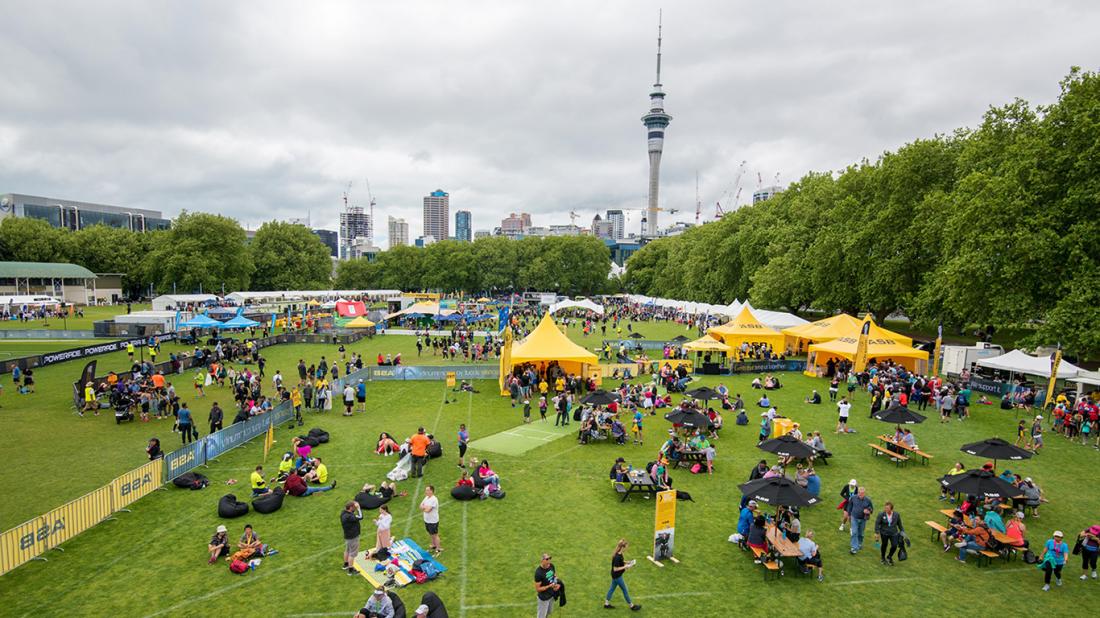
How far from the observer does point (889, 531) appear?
1000 centimetres

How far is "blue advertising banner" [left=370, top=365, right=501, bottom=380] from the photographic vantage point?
90.2 ft

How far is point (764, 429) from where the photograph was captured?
17.0 meters

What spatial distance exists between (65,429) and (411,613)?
16.3m

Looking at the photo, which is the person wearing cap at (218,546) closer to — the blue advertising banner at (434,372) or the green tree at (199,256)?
the blue advertising banner at (434,372)

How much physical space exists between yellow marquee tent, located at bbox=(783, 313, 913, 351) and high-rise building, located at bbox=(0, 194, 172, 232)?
4834 inches

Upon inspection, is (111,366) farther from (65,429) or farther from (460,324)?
(460,324)

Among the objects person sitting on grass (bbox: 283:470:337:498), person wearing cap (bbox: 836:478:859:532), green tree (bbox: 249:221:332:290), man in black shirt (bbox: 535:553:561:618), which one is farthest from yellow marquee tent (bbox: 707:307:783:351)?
green tree (bbox: 249:221:332:290)

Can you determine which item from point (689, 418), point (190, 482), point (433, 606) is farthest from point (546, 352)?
point (433, 606)

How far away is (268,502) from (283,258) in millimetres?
82833

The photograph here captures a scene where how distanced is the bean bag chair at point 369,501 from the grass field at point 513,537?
1.47 ft

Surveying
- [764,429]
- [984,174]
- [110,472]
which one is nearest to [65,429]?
[110,472]

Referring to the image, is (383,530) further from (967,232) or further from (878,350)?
(967,232)

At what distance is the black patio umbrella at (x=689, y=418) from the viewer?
1594 centimetres

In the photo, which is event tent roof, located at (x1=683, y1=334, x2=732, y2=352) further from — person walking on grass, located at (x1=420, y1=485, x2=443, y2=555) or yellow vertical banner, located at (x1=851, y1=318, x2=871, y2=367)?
person walking on grass, located at (x1=420, y1=485, x2=443, y2=555)
